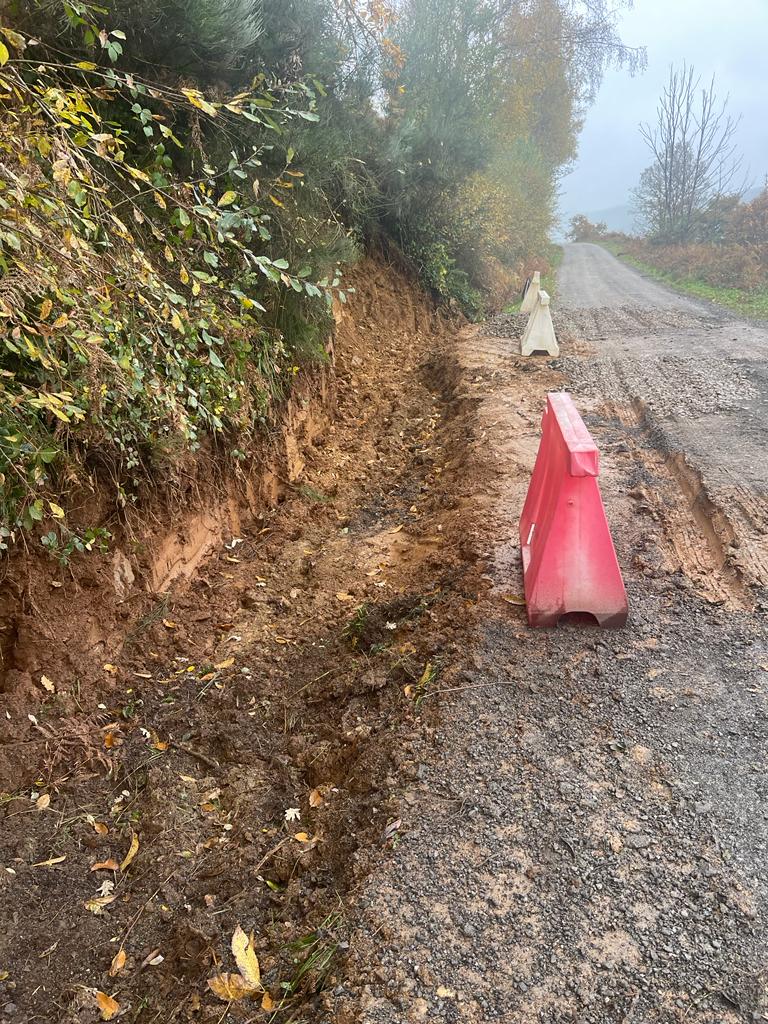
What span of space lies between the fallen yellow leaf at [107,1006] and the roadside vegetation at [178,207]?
196cm

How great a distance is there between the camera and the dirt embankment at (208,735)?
2.53 meters

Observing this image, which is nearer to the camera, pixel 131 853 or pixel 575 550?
pixel 131 853

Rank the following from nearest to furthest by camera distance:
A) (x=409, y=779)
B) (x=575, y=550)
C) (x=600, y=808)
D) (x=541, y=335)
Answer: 1. (x=600, y=808)
2. (x=409, y=779)
3. (x=575, y=550)
4. (x=541, y=335)

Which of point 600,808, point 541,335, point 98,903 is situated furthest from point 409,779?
point 541,335

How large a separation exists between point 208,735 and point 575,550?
7.65 ft

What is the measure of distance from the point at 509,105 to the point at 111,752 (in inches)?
946

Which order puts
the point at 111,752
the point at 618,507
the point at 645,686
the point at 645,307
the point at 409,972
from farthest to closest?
the point at 645,307
the point at 618,507
the point at 111,752
the point at 645,686
the point at 409,972

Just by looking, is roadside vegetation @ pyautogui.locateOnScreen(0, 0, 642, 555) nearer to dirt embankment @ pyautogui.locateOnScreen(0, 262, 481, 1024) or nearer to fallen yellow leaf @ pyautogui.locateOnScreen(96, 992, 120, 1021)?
dirt embankment @ pyautogui.locateOnScreen(0, 262, 481, 1024)

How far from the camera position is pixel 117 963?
256 cm

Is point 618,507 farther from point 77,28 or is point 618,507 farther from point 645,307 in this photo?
point 645,307

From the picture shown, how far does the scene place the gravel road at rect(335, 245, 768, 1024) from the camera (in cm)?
202

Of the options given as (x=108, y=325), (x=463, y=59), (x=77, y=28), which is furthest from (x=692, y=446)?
(x=463, y=59)

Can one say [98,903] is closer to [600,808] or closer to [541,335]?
[600,808]

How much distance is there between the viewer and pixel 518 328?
11.1 metres
